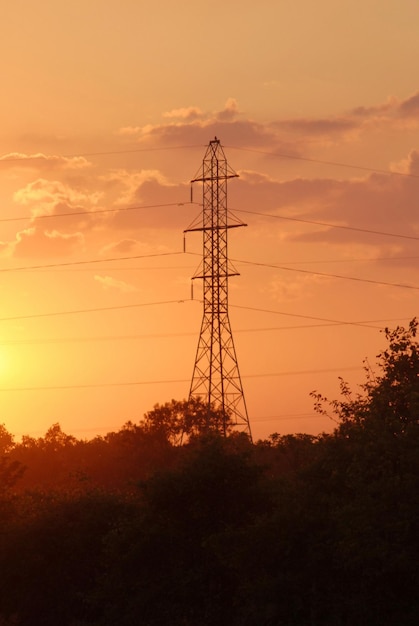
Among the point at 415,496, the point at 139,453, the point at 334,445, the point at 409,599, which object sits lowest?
the point at 409,599

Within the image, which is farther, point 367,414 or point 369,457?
point 367,414

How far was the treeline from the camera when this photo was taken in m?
44.0

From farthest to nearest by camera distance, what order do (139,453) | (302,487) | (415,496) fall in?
(139,453) < (302,487) < (415,496)

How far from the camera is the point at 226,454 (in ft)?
180

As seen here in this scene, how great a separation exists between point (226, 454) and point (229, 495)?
2.16 meters

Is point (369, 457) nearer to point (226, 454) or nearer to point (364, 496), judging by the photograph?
point (364, 496)

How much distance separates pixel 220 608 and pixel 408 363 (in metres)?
15.0

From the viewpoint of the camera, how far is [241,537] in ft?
166

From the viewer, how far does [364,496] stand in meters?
43.6

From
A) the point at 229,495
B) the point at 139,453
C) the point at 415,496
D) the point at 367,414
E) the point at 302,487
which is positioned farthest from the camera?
the point at 139,453

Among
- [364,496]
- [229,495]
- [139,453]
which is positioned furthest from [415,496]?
[139,453]

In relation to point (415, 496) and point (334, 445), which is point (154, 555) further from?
point (415, 496)

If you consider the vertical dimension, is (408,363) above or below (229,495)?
above

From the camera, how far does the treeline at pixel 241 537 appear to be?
4400 centimetres
